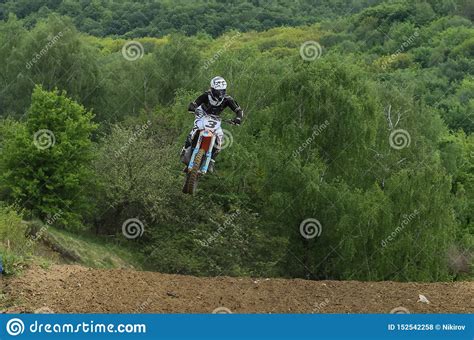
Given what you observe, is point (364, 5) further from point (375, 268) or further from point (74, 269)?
point (74, 269)

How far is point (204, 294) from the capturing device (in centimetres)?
1495

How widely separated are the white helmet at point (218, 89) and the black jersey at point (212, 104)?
0.06 m

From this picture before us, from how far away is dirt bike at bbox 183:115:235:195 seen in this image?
1556cm

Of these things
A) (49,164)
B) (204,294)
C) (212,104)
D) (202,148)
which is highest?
(212,104)

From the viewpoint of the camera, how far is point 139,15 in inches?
6181

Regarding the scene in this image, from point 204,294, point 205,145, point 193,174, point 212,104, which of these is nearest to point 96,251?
point 193,174

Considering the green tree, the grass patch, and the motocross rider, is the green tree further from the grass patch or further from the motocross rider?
the motocross rider

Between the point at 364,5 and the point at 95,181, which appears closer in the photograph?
the point at 95,181

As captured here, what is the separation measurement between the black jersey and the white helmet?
6 cm

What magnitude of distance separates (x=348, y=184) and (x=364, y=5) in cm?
16889

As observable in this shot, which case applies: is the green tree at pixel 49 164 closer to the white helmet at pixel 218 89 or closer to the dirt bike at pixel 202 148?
the dirt bike at pixel 202 148

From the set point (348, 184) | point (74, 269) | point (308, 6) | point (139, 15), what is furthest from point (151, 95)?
point (308, 6)

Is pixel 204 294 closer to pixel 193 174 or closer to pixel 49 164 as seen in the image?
pixel 193 174

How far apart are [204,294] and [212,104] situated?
13.0 feet
